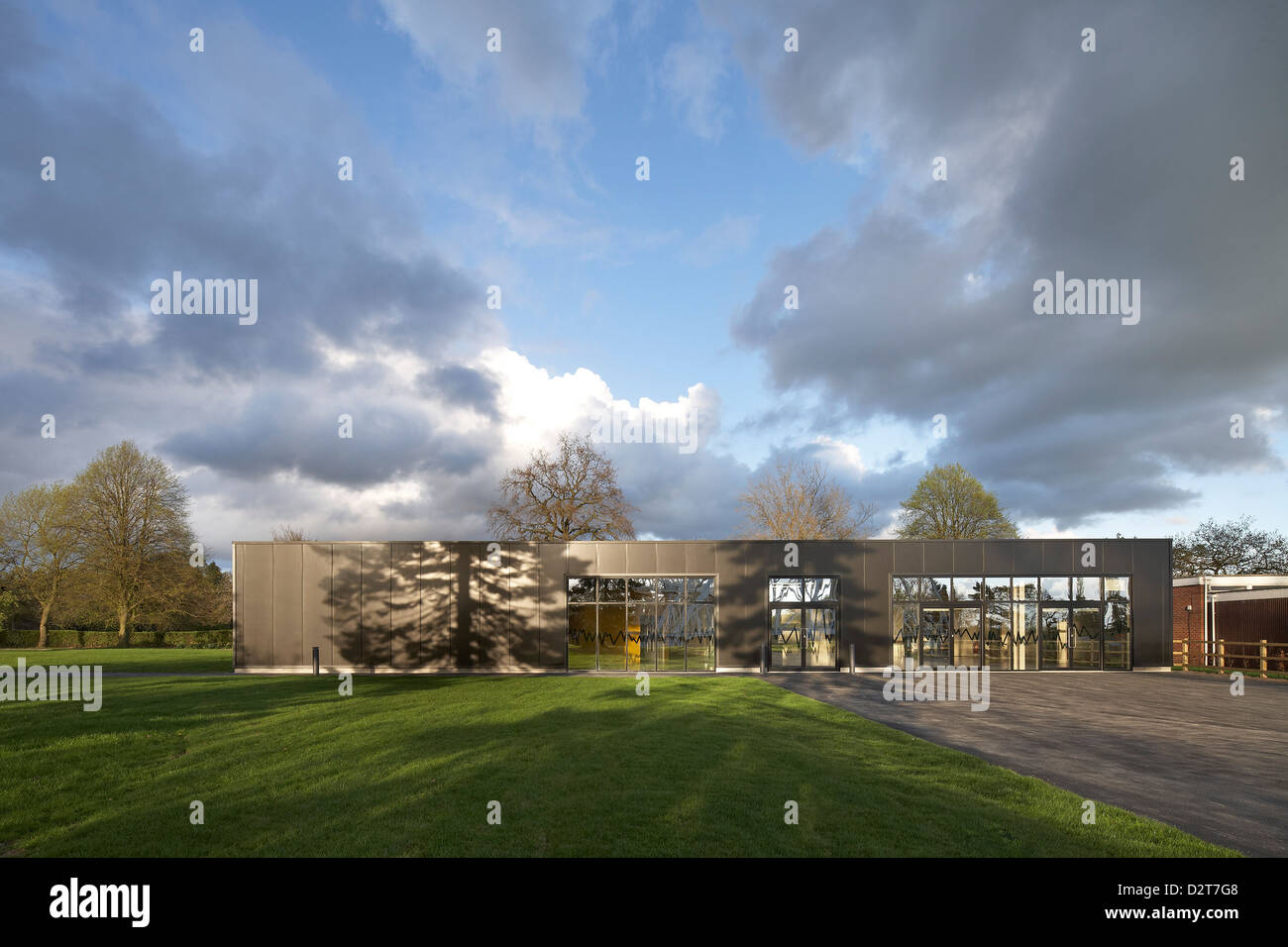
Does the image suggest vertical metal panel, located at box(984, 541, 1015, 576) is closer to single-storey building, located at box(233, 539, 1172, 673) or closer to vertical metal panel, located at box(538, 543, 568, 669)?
single-storey building, located at box(233, 539, 1172, 673)

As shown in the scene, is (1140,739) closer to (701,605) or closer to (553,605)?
(701,605)

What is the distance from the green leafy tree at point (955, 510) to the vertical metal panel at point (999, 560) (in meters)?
14.6

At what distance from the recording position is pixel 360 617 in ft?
71.9

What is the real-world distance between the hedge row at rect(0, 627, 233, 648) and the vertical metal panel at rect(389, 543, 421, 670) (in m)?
25.5

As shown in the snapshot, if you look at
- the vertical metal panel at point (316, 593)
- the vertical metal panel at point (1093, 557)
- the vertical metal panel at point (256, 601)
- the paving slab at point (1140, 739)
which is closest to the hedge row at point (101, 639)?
the vertical metal panel at point (256, 601)

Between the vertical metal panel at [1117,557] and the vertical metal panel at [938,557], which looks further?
the vertical metal panel at [1117,557]

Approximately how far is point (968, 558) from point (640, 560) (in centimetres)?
1085

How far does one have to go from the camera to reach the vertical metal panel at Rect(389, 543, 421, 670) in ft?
71.7

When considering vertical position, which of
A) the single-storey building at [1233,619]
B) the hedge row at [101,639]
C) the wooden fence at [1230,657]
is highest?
the single-storey building at [1233,619]

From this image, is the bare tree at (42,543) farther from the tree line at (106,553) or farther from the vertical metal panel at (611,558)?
the vertical metal panel at (611,558)

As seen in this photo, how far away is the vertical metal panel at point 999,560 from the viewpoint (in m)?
22.5

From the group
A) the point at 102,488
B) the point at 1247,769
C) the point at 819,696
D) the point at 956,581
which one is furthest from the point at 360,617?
the point at 102,488

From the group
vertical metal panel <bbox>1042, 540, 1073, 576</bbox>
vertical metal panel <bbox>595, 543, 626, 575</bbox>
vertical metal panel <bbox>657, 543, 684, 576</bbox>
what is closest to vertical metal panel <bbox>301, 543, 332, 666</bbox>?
vertical metal panel <bbox>595, 543, 626, 575</bbox>
